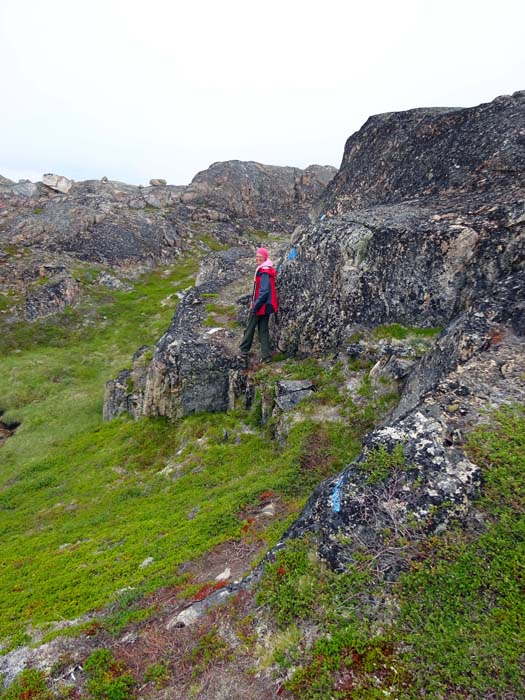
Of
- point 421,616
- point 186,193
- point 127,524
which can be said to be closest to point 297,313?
point 127,524

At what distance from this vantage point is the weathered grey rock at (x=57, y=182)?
254 feet

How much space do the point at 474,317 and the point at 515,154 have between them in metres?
10.5

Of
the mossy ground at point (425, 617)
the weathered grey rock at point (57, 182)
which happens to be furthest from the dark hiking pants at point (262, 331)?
the weathered grey rock at point (57, 182)

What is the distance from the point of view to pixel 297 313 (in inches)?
768

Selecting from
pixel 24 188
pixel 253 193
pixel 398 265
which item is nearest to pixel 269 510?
pixel 398 265

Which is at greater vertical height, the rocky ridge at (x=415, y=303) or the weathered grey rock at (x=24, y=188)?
the weathered grey rock at (x=24, y=188)

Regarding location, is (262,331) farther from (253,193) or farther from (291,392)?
(253,193)

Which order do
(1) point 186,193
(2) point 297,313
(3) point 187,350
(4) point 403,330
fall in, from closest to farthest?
(4) point 403,330, (2) point 297,313, (3) point 187,350, (1) point 186,193

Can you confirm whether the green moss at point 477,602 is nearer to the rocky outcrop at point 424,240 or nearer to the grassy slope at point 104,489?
the grassy slope at point 104,489

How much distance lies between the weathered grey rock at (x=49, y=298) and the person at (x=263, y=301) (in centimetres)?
2760

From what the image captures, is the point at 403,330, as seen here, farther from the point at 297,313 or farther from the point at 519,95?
the point at 519,95

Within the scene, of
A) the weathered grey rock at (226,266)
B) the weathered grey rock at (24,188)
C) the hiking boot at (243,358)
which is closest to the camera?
the hiking boot at (243,358)

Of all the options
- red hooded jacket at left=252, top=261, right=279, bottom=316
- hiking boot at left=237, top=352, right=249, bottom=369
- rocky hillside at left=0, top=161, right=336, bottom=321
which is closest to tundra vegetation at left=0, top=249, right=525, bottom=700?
hiking boot at left=237, top=352, right=249, bottom=369

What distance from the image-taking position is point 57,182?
258 feet
